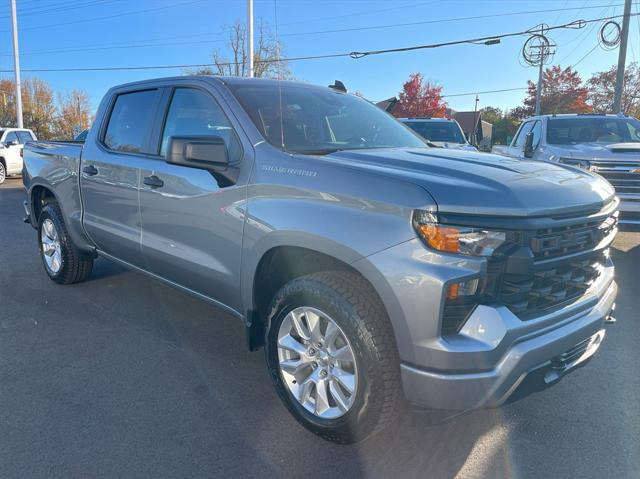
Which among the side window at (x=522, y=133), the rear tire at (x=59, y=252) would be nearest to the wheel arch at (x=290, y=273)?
the rear tire at (x=59, y=252)

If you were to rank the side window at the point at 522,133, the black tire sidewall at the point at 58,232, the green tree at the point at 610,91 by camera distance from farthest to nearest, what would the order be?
the green tree at the point at 610,91 < the side window at the point at 522,133 < the black tire sidewall at the point at 58,232

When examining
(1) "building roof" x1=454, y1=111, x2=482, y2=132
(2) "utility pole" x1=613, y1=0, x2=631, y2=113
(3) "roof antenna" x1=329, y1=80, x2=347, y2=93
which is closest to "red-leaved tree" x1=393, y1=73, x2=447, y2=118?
(1) "building roof" x1=454, y1=111, x2=482, y2=132

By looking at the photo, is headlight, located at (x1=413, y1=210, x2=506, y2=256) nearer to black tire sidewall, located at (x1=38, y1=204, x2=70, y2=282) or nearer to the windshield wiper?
the windshield wiper

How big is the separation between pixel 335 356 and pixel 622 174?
18.9ft

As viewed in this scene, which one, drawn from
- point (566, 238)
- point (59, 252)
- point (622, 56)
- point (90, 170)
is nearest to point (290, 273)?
point (566, 238)

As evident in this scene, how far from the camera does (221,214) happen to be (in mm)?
3062

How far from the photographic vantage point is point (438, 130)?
11188mm

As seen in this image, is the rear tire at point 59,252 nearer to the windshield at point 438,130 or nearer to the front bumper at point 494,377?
the front bumper at point 494,377

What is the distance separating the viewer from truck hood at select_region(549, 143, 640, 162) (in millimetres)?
6665

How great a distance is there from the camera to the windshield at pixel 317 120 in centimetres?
312

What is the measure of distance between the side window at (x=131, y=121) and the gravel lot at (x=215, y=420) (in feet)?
4.86

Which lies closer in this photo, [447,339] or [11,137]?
[447,339]

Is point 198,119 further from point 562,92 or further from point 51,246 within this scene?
point 562,92

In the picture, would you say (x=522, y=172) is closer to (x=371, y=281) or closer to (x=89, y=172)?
(x=371, y=281)
